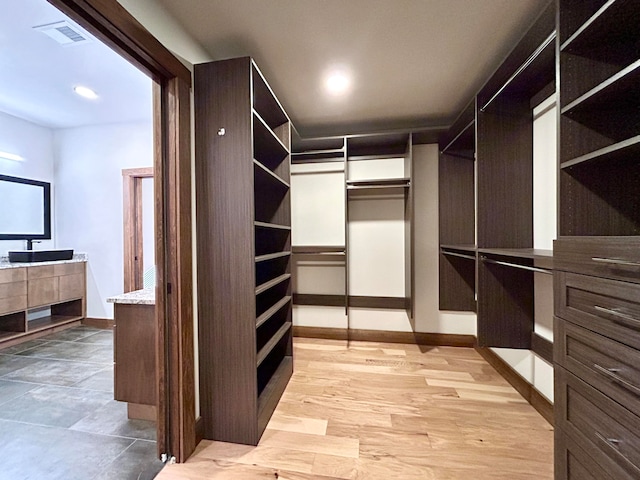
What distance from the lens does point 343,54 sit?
1788mm

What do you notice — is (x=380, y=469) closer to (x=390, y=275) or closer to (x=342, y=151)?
(x=390, y=275)

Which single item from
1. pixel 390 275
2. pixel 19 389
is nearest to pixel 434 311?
pixel 390 275

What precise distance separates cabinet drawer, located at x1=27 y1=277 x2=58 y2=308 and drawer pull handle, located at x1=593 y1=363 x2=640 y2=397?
5.01 metres

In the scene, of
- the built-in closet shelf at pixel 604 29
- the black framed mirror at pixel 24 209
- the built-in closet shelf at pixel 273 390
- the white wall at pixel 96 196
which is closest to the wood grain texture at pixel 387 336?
the built-in closet shelf at pixel 273 390

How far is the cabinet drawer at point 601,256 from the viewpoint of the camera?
0.81 meters

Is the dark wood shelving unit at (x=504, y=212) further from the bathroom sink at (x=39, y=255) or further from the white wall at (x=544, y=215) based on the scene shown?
the bathroom sink at (x=39, y=255)

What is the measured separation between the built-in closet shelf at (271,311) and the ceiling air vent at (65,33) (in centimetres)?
234

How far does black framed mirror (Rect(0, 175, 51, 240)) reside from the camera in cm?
325

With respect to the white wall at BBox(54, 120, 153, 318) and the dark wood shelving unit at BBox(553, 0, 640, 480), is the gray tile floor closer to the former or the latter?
the white wall at BBox(54, 120, 153, 318)

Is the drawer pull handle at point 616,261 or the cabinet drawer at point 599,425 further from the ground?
the drawer pull handle at point 616,261

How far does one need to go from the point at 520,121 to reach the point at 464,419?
2.12 metres

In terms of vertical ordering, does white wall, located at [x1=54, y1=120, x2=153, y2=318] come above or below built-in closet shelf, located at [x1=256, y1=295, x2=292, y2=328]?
above

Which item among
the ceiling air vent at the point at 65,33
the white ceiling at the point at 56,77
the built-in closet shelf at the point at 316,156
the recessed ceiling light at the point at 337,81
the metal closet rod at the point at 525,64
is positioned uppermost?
the white ceiling at the point at 56,77

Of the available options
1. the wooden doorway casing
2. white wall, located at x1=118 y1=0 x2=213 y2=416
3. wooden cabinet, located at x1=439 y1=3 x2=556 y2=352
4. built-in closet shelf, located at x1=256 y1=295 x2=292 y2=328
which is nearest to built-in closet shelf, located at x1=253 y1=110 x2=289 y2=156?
white wall, located at x1=118 y1=0 x2=213 y2=416
